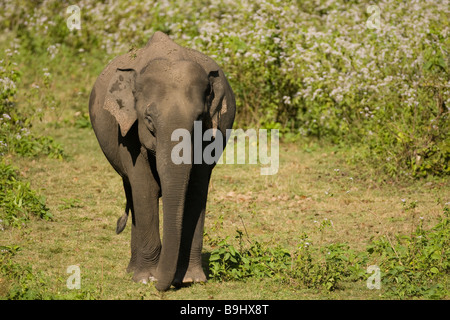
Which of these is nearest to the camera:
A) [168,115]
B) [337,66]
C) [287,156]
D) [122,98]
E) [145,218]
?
[168,115]

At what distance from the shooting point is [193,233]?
7.97 meters

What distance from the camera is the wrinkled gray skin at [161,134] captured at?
23.1ft

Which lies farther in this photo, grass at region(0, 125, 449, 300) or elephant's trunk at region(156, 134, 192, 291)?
grass at region(0, 125, 449, 300)

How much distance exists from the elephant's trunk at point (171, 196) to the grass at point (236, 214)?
1.79 feet

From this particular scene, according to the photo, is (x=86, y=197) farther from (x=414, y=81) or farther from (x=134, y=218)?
(x=414, y=81)

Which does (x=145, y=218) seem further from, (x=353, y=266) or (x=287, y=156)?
(x=287, y=156)

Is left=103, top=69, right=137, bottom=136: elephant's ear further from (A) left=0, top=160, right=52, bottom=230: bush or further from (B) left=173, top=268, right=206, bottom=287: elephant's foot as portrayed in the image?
(A) left=0, top=160, right=52, bottom=230: bush
